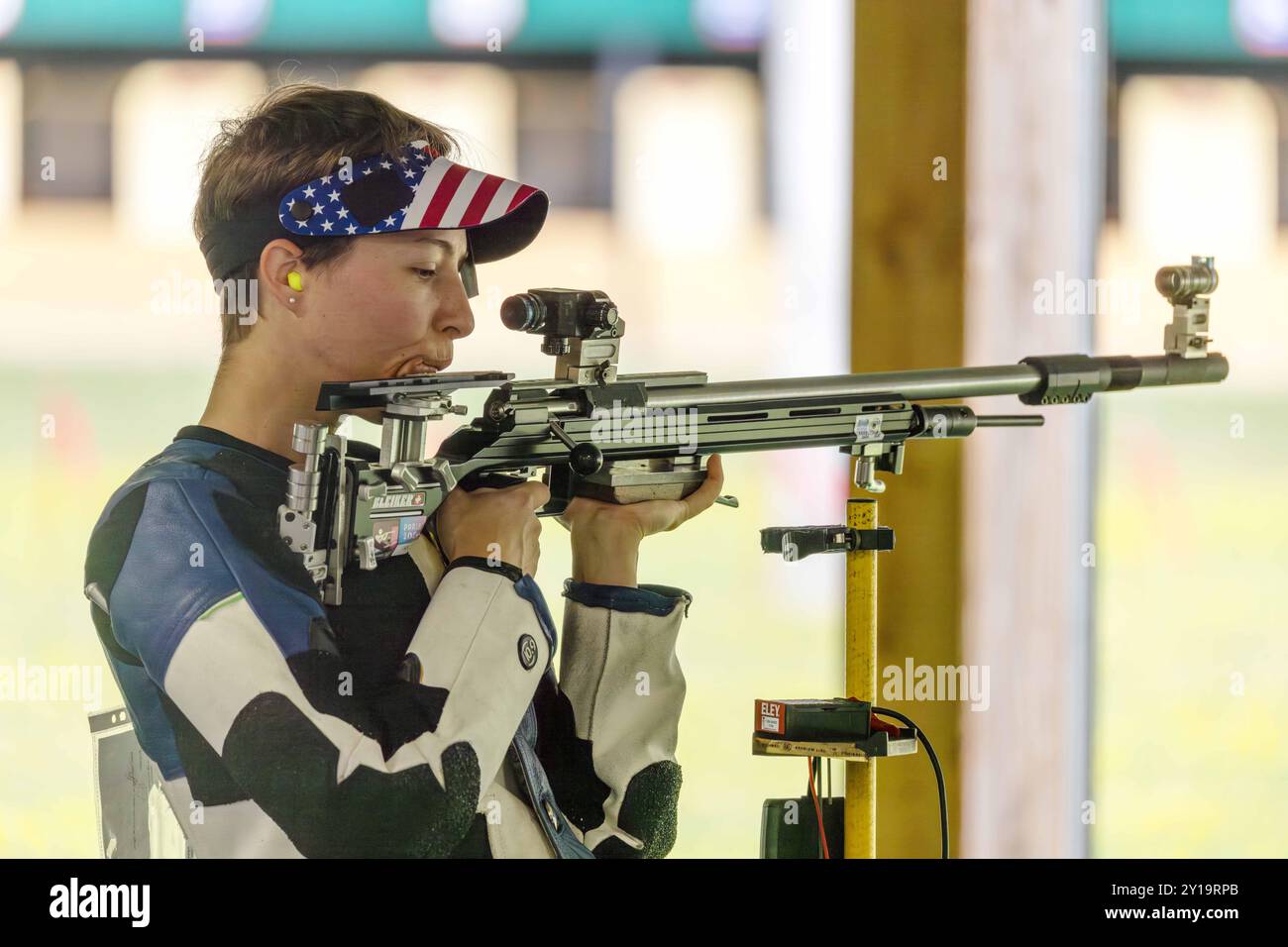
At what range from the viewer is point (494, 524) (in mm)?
1270

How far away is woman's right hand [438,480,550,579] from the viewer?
4.15 ft

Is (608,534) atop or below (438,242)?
below

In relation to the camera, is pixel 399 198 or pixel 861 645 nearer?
pixel 399 198

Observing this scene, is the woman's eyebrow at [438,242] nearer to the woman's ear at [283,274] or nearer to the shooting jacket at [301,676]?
the woman's ear at [283,274]

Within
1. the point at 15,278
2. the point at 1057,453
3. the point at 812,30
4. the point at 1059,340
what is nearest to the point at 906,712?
the point at 1057,453

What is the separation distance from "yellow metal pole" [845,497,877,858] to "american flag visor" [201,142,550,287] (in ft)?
1.56

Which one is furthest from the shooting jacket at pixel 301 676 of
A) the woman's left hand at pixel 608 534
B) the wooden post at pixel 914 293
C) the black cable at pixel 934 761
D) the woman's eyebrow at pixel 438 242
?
the wooden post at pixel 914 293

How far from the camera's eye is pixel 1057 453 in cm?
182

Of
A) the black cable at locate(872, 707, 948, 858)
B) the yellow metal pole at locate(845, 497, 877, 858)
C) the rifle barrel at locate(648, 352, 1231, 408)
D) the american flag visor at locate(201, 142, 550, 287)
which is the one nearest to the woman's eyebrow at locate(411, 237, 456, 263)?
the american flag visor at locate(201, 142, 550, 287)

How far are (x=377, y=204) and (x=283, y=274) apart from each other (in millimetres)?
112

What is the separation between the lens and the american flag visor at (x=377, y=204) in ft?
4.26

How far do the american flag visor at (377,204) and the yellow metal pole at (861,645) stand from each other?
18.7 inches

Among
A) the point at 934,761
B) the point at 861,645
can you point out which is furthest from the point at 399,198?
the point at 934,761

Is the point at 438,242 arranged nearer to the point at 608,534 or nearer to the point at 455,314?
the point at 455,314
